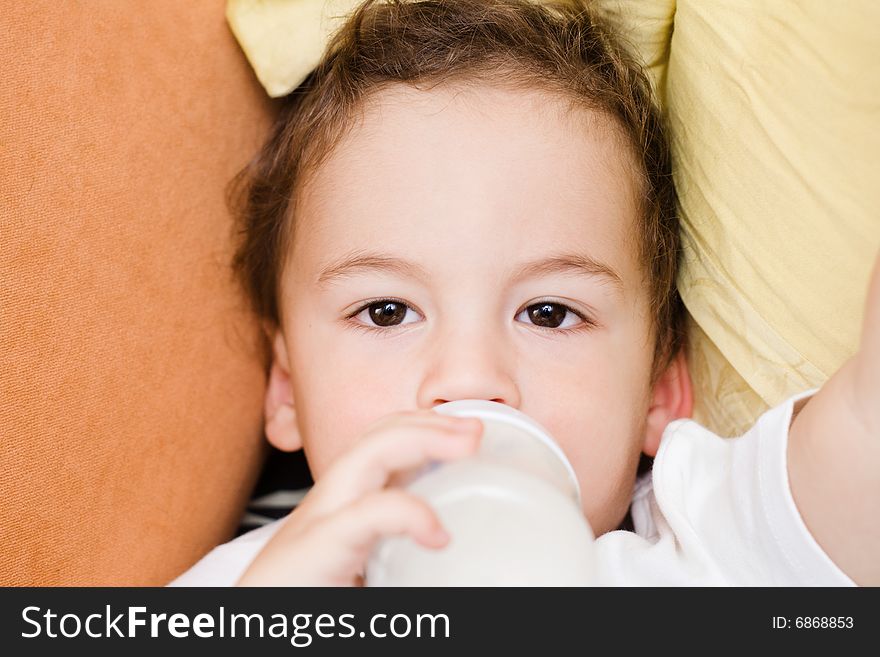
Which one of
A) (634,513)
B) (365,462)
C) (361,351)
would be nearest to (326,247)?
(361,351)

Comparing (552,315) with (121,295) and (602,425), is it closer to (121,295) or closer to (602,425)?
(602,425)

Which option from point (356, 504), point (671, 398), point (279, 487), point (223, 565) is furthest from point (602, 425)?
point (279, 487)

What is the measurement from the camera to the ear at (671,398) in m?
1.33

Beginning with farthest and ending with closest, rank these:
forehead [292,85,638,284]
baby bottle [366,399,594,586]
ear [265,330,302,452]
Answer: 1. ear [265,330,302,452]
2. forehead [292,85,638,284]
3. baby bottle [366,399,594,586]

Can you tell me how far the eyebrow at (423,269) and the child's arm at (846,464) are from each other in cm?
33

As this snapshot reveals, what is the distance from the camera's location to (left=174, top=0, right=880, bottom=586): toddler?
3.01ft

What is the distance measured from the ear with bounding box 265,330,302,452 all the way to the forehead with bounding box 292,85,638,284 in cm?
22

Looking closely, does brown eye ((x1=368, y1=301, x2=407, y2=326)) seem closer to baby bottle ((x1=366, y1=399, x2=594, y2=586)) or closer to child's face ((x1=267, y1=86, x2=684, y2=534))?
child's face ((x1=267, y1=86, x2=684, y2=534))

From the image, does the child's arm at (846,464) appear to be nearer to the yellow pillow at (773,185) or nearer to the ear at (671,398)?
the yellow pillow at (773,185)

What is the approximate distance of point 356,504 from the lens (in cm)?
77

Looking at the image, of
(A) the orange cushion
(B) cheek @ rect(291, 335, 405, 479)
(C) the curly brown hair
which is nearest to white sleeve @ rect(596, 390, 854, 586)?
(C) the curly brown hair

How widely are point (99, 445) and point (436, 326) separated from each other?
45cm

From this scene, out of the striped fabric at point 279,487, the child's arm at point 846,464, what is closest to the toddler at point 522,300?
the child's arm at point 846,464

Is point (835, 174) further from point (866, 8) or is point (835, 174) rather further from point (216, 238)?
point (216, 238)
